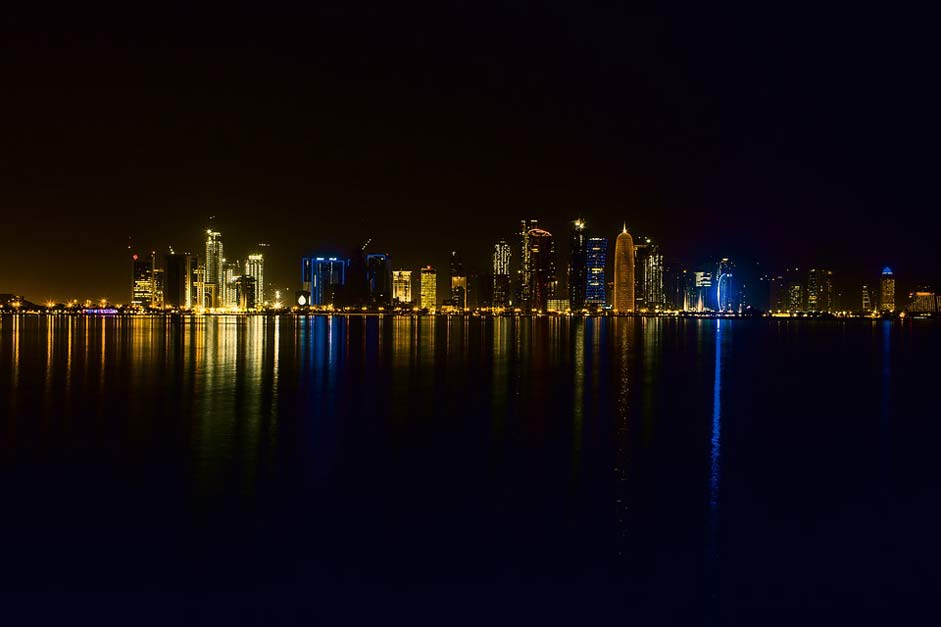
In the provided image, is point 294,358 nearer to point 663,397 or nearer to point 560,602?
point 663,397

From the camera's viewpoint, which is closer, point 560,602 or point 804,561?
point 560,602

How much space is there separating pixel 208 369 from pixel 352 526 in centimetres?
2507

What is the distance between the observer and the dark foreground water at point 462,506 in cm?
917

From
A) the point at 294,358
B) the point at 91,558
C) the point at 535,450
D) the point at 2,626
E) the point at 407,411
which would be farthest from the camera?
the point at 294,358

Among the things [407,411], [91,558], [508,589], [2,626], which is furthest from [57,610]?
[407,411]

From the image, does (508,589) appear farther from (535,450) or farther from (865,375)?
(865,375)

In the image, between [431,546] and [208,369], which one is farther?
[208,369]

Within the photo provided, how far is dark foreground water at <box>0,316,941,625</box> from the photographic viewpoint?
917cm

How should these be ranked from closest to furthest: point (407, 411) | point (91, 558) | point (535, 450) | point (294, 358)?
point (91, 558) < point (535, 450) < point (407, 411) < point (294, 358)

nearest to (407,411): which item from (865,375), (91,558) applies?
(91,558)

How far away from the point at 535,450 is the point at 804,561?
6778 millimetres

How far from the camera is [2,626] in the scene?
830cm

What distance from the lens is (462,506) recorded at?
12.5 metres

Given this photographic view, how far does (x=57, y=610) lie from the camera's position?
8.74m
